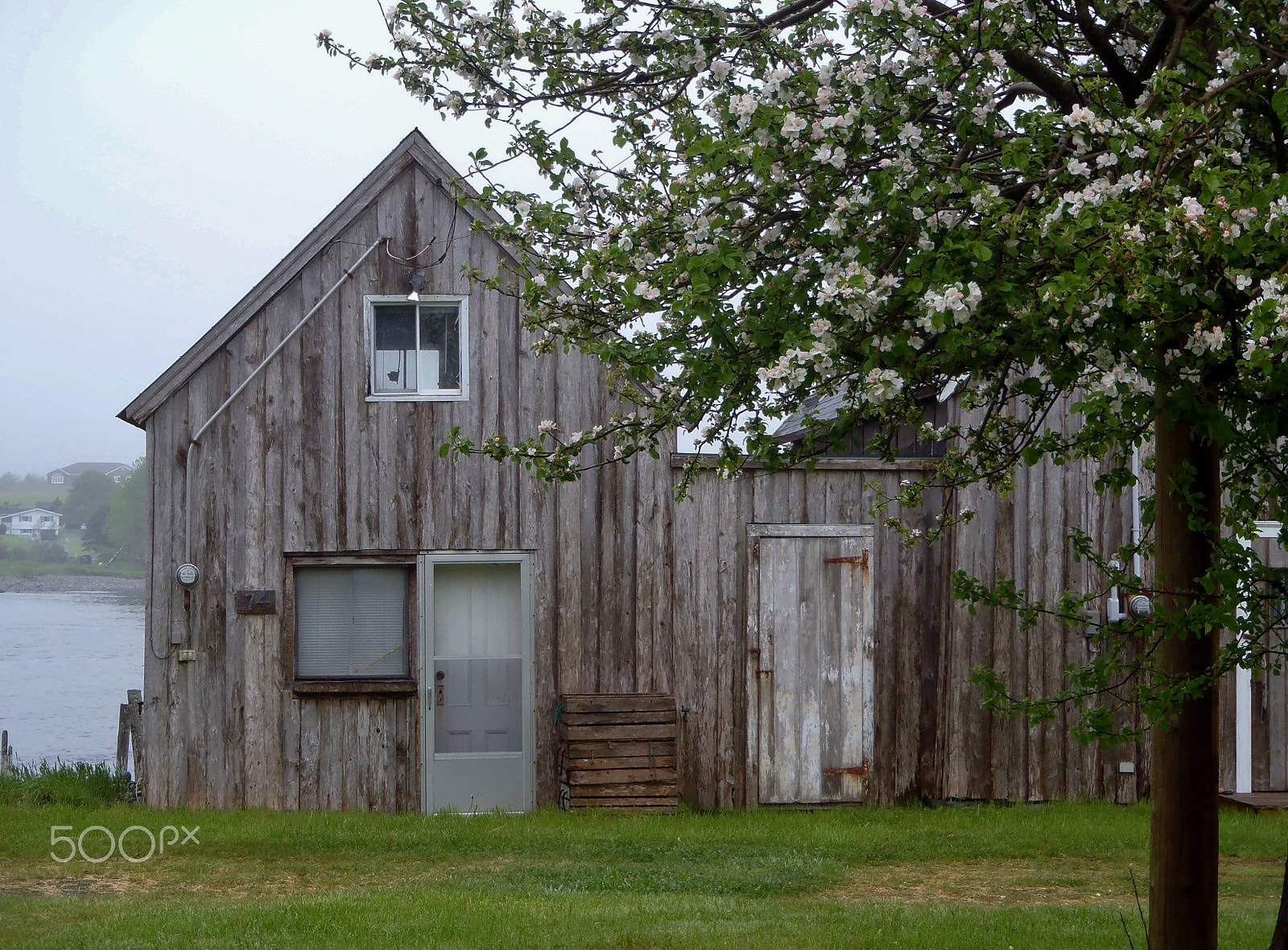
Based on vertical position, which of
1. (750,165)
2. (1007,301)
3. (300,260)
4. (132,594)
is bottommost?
(132,594)

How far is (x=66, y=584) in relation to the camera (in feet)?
171

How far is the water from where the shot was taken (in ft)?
59.6

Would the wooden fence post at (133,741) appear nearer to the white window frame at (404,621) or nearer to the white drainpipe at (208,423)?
the white window frame at (404,621)

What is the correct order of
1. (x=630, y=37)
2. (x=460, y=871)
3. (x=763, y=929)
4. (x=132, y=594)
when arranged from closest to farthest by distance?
1. (x=630, y=37)
2. (x=763, y=929)
3. (x=460, y=871)
4. (x=132, y=594)

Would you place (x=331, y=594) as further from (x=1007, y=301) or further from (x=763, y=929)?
(x=1007, y=301)

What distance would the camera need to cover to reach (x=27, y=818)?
404 inches

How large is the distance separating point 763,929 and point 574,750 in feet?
12.3

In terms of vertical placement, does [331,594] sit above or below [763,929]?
above

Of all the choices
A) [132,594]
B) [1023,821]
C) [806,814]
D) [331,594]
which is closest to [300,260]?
[331,594]

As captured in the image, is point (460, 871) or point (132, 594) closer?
point (460, 871)

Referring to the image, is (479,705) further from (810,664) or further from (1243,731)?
(1243,731)

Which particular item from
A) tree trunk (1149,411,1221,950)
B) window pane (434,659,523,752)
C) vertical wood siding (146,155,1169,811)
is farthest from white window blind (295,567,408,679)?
tree trunk (1149,411,1221,950)

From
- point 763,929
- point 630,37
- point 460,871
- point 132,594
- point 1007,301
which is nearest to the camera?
point 1007,301

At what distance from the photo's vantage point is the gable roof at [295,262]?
1077cm
